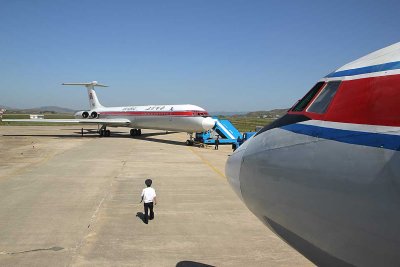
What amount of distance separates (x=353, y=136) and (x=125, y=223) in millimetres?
6595

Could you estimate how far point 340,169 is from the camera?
8.52 ft

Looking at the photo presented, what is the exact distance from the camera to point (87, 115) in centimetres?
4003

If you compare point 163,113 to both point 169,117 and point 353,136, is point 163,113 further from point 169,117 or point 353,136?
point 353,136

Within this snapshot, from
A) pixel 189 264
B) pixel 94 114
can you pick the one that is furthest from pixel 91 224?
pixel 94 114

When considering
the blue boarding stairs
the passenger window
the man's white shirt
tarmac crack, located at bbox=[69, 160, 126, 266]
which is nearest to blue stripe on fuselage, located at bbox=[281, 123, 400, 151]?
the passenger window

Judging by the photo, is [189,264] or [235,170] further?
[189,264]

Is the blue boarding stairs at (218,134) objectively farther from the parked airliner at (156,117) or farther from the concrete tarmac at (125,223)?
the concrete tarmac at (125,223)

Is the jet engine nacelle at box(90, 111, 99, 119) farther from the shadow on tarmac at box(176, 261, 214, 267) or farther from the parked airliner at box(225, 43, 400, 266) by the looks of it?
the parked airliner at box(225, 43, 400, 266)

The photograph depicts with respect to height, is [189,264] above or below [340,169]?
below

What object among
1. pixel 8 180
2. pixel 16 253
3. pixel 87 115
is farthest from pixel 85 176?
pixel 87 115

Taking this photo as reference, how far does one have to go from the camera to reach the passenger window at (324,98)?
10.0ft

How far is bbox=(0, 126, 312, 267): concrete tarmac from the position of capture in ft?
20.5

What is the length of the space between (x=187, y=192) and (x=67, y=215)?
3.97 metres

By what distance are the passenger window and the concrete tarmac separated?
375 cm
